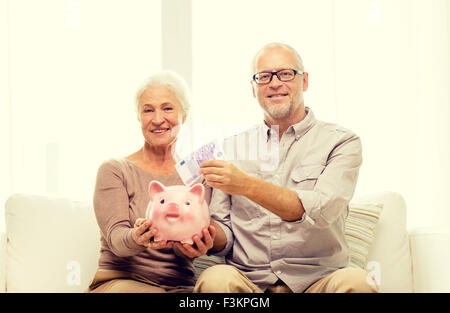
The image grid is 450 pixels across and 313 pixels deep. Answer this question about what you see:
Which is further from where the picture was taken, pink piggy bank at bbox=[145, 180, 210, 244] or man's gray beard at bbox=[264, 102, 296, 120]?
man's gray beard at bbox=[264, 102, 296, 120]

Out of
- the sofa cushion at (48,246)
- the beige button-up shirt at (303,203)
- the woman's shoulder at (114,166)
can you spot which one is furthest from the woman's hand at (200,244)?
the sofa cushion at (48,246)

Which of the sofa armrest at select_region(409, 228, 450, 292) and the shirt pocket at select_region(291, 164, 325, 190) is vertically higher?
the shirt pocket at select_region(291, 164, 325, 190)

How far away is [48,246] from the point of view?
1905mm

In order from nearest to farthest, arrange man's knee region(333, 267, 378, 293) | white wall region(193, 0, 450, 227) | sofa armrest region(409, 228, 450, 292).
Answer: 1. man's knee region(333, 267, 378, 293)
2. sofa armrest region(409, 228, 450, 292)
3. white wall region(193, 0, 450, 227)

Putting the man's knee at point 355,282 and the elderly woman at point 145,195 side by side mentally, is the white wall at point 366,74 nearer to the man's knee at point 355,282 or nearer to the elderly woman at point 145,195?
the elderly woman at point 145,195

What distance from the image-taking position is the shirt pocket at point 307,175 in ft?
5.40

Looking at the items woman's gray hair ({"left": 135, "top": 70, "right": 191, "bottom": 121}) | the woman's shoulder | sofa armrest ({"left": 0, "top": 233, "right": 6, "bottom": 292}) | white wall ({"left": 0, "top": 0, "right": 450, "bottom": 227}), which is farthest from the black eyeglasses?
sofa armrest ({"left": 0, "top": 233, "right": 6, "bottom": 292})

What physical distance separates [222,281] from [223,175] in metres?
0.29

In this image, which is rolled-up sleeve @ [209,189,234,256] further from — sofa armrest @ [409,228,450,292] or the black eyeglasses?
sofa armrest @ [409,228,450,292]

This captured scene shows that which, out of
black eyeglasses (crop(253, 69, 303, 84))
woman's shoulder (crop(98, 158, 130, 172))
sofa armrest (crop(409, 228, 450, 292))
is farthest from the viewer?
sofa armrest (crop(409, 228, 450, 292))

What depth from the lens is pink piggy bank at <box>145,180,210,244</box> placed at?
1365 millimetres

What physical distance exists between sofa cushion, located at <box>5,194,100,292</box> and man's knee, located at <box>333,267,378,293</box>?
98cm

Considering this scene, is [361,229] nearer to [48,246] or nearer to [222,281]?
[222,281]
